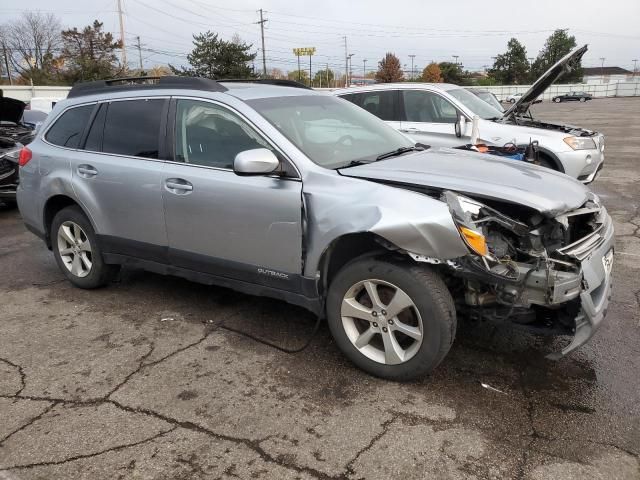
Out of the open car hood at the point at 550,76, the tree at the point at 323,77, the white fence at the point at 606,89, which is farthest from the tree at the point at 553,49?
the open car hood at the point at 550,76

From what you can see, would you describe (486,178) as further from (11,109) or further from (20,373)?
(11,109)

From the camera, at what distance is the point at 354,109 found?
180 inches

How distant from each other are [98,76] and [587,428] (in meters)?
51.0

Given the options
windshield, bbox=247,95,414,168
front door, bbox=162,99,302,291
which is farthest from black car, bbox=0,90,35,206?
windshield, bbox=247,95,414,168

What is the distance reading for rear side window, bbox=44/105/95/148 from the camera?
182 inches

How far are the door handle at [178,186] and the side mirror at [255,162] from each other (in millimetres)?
607

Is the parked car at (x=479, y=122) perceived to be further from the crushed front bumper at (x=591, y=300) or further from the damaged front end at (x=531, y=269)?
the crushed front bumper at (x=591, y=300)

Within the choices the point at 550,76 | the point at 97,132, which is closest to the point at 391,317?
the point at 97,132

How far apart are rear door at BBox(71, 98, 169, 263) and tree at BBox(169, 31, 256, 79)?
45274 millimetres

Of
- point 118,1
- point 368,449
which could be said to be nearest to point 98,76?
point 118,1

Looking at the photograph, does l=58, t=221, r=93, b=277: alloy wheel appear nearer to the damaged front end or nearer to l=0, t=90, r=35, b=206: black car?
the damaged front end

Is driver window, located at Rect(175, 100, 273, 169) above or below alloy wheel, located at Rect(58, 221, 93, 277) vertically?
above

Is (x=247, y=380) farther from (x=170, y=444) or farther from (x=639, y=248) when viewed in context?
(x=639, y=248)

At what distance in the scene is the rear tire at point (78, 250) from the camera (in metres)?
4.60
